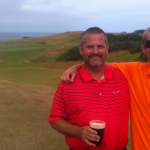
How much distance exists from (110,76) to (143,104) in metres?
0.44

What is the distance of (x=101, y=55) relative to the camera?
82.9 inches

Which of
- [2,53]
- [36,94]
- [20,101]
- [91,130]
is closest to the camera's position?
[91,130]

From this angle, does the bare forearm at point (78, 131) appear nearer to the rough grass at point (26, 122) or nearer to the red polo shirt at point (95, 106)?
the red polo shirt at point (95, 106)

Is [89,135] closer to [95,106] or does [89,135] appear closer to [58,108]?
[95,106]

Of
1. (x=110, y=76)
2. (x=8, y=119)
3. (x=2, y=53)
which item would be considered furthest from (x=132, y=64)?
(x=2, y=53)

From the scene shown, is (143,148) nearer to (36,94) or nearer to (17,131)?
(17,131)

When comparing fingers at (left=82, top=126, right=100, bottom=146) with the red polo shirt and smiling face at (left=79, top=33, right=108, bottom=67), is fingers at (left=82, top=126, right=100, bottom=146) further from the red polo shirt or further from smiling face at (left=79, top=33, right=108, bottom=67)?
smiling face at (left=79, top=33, right=108, bottom=67)

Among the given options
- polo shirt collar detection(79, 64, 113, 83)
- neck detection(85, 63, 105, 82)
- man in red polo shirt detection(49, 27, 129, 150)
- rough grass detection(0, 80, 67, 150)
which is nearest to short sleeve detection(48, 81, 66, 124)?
man in red polo shirt detection(49, 27, 129, 150)

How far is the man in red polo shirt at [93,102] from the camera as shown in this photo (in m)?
1.98

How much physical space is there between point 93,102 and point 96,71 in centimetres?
37

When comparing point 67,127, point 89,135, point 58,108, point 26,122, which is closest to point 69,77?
point 58,108

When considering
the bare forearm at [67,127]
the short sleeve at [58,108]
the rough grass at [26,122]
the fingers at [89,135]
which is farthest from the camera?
the rough grass at [26,122]

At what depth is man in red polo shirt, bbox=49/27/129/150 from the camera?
1979 millimetres

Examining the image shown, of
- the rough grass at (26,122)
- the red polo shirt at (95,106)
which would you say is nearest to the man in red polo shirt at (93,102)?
the red polo shirt at (95,106)
